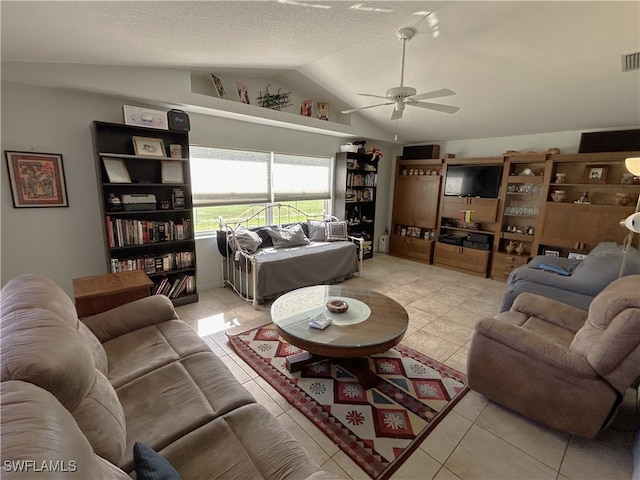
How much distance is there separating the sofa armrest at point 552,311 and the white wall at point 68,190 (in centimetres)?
406

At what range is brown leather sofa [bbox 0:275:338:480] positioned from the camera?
2.19ft

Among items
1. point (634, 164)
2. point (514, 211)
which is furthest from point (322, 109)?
point (634, 164)

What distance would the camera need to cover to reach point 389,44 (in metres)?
2.82

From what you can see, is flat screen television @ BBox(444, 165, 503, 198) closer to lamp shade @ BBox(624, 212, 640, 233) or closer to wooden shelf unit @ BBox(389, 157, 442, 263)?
wooden shelf unit @ BBox(389, 157, 442, 263)

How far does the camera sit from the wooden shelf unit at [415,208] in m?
5.34

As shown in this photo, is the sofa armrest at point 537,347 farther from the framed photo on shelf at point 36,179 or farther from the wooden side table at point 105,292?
the framed photo on shelf at point 36,179

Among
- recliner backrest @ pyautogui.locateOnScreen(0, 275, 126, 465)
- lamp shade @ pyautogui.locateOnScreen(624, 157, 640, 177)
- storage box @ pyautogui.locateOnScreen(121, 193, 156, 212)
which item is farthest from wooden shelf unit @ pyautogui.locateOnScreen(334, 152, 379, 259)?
recliner backrest @ pyautogui.locateOnScreen(0, 275, 126, 465)

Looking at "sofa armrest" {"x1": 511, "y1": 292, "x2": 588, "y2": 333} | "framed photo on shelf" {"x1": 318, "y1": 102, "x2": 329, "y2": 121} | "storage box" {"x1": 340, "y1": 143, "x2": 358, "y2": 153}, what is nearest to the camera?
"sofa armrest" {"x1": 511, "y1": 292, "x2": 588, "y2": 333}

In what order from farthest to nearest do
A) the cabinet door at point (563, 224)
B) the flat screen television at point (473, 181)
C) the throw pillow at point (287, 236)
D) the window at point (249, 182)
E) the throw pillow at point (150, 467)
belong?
the flat screen television at point (473, 181) → the throw pillow at point (287, 236) → the cabinet door at point (563, 224) → the window at point (249, 182) → the throw pillow at point (150, 467)

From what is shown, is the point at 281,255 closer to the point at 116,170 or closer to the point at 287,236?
the point at 287,236

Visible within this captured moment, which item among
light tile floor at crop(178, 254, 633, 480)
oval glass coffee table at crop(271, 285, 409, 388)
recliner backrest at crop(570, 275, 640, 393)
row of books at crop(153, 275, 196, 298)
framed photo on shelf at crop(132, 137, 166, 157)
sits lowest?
light tile floor at crop(178, 254, 633, 480)

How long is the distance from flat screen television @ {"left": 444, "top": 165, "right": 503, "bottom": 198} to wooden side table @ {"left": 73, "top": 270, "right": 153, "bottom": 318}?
477 cm

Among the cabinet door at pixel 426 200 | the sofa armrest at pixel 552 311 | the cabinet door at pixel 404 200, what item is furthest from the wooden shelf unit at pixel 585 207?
the sofa armrest at pixel 552 311

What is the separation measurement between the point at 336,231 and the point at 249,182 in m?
1.50
